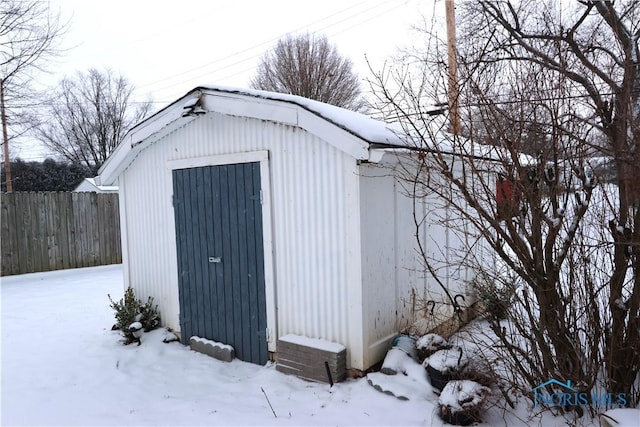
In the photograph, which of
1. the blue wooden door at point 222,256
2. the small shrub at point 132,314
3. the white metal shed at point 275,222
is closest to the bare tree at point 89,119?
the small shrub at point 132,314

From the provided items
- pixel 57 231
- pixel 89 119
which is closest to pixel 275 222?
pixel 57 231

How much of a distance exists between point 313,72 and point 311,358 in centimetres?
1684

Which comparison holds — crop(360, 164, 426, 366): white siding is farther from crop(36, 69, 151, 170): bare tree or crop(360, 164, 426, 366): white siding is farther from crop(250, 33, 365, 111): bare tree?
crop(36, 69, 151, 170): bare tree

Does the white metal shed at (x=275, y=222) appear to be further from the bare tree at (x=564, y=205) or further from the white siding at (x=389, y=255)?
the bare tree at (x=564, y=205)

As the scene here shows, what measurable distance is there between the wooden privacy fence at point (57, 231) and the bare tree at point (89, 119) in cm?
1787

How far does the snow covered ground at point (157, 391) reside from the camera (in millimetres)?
3404

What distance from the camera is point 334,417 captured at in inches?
132

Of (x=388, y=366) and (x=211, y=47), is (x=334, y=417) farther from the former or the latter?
(x=211, y=47)

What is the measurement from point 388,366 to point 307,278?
1.11m

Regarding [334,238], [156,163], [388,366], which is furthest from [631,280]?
[156,163]

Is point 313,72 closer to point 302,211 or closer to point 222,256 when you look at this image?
point 222,256

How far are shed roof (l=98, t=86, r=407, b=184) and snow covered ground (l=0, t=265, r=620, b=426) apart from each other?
6.76 feet

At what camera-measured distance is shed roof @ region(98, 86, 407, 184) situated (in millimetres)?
3730

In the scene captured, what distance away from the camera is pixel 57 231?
34.7 feet
